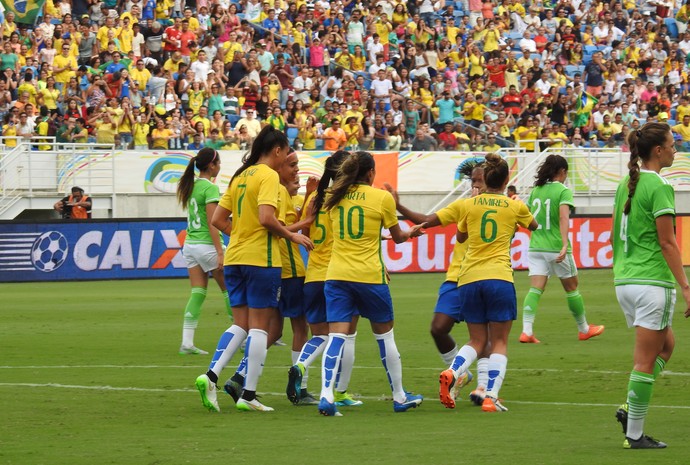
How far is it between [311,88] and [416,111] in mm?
2933

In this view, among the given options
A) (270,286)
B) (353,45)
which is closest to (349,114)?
(353,45)

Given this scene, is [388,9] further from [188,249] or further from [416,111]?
[188,249]

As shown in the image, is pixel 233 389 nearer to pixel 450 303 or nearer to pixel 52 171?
pixel 450 303

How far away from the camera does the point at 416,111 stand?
34219 millimetres

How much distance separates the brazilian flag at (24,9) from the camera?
31031mm

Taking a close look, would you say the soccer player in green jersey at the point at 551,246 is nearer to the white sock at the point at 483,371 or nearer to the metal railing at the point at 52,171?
the white sock at the point at 483,371

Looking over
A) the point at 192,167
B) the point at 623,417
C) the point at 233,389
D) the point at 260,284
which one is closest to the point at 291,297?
the point at 260,284

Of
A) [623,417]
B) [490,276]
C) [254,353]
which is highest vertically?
[490,276]

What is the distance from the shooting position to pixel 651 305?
308 inches

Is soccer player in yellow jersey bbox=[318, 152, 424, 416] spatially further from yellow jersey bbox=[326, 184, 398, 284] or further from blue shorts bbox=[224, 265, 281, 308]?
blue shorts bbox=[224, 265, 281, 308]

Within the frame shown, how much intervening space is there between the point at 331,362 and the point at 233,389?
3.53 feet

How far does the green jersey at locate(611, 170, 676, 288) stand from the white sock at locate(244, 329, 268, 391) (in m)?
3.07

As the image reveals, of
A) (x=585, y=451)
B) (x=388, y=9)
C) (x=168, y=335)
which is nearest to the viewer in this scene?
(x=585, y=451)

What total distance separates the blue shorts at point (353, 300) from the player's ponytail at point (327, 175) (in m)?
0.74
